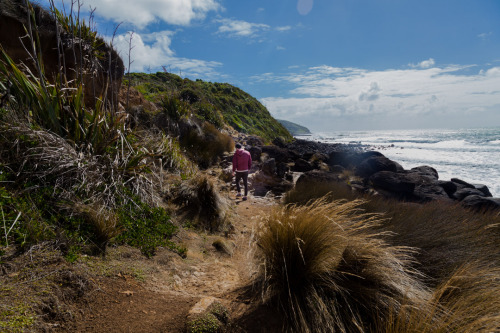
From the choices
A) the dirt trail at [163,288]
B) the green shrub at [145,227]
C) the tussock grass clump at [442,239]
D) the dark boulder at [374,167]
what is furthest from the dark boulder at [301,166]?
the green shrub at [145,227]

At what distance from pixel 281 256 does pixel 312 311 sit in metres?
0.57

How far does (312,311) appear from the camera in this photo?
2.36 m

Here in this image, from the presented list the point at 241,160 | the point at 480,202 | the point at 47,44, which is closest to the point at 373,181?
the point at 480,202

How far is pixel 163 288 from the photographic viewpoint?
3000 millimetres

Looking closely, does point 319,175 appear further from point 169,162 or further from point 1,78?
point 1,78

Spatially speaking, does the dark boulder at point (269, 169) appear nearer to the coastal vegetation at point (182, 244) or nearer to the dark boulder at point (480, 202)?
the coastal vegetation at point (182, 244)

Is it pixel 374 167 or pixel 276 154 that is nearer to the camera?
pixel 374 167

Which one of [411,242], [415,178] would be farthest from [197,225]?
[415,178]

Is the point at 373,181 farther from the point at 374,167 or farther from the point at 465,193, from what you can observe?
the point at 465,193

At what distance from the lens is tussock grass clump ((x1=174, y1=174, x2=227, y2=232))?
18.4ft

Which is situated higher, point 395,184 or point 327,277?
point 327,277

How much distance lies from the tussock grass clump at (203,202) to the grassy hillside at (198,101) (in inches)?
102

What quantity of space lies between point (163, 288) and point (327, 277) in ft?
6.09

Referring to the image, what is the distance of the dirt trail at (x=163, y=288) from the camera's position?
223 centimetres
